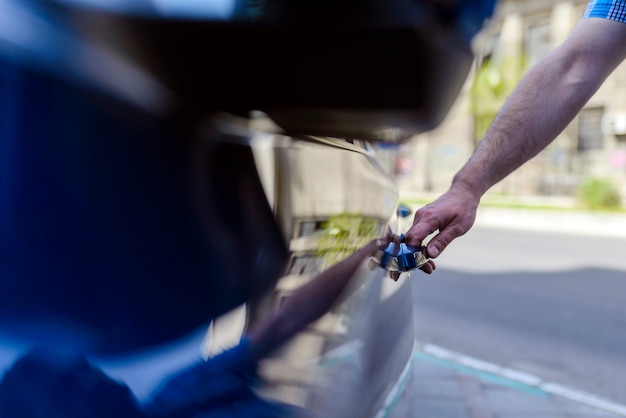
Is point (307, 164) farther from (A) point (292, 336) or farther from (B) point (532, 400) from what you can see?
(B) point (532, 400)

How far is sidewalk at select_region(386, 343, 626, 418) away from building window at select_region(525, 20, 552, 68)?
18.2 m

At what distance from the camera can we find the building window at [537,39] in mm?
19219

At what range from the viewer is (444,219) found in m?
1.17

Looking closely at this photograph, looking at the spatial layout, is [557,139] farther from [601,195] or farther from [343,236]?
[343,236]

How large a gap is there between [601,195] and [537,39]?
7745mm

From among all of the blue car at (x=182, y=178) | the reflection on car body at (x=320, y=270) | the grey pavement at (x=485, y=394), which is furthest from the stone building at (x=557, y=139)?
the blue car at (x=182, y=178)

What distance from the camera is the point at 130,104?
79 centimetres

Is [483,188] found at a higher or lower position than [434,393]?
higher

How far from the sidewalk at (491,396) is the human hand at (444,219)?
4.97 feet

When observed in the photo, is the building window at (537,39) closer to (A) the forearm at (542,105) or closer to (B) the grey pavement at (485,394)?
(B) the grey pavement at (485,394)

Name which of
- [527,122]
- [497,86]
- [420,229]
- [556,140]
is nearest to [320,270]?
[420,229]

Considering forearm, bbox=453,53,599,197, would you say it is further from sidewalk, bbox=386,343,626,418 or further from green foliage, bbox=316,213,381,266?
sidewalk, bbox=386,343,626,418

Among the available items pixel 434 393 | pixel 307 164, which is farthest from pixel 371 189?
pixel 434 393

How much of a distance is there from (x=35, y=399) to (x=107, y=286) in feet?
0.62
